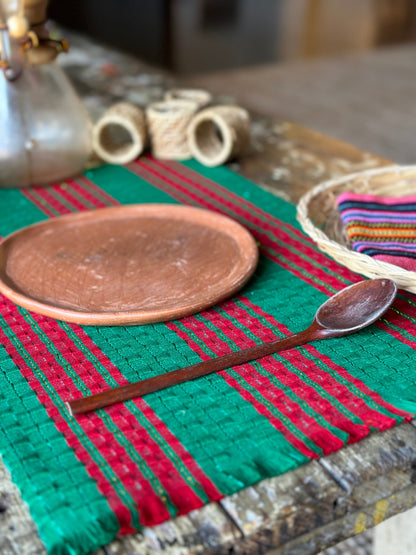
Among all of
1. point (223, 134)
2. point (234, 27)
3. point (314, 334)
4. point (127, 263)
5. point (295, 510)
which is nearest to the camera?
point (295, 510)

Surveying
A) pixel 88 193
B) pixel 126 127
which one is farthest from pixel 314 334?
pixel 126 127

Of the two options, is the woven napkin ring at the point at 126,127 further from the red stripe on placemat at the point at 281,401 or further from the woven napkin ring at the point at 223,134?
the red stripe on placemat at the point at 281,401

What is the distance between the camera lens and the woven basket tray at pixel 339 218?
64 cm

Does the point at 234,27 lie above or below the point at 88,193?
below

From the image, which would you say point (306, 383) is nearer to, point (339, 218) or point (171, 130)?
point (339, 218)

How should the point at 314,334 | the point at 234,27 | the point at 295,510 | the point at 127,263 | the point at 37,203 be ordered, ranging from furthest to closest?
the point at 234,27 → the point at 37,203 → the point at 127,263 → the point at 314,334 → the point at 295,510

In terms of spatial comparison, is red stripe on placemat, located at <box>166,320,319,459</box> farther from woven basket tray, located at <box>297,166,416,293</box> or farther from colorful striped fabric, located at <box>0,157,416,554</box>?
woven basket tray, located at <box>297,166,416,293</box>

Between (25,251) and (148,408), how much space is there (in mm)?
303

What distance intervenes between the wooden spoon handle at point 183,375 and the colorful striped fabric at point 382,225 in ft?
0.53

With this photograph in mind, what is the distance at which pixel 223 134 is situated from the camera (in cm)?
106

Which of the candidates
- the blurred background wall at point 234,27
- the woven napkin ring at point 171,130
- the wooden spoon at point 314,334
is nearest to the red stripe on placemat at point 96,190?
the woven napkin ring at point 171,130

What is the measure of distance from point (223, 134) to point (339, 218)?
0.31 meters

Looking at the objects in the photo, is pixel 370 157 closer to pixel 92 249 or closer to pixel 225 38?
pixel 92 249

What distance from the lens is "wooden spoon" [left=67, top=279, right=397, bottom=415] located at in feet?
1.75
